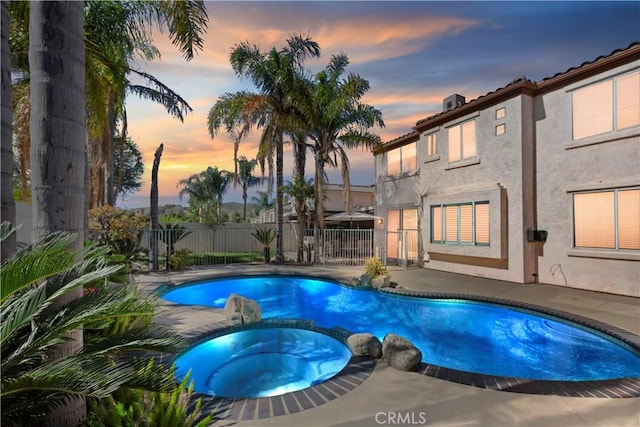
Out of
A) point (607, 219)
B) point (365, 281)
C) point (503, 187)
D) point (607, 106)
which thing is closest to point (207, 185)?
point (365, 281)

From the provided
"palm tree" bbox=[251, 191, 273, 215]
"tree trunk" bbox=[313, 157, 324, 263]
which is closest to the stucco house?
"tree trunk" bbox=[313, 157, 324, 263]

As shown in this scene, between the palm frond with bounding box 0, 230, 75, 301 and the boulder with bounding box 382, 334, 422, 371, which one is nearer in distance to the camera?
the palm frond with bounding box 0, 230, 75, 301

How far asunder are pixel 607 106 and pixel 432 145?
20.5 feet

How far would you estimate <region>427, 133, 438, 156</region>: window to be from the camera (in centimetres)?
1419

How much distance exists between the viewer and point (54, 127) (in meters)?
2.62

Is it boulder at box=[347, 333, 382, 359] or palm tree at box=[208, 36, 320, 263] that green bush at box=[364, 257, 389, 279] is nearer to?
boulder at box=[347, 333, 382, 359]

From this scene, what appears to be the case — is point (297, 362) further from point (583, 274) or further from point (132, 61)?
point (132, 61)

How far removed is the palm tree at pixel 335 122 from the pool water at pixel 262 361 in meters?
9.71

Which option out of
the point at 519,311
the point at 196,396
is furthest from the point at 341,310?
the point at 196,396

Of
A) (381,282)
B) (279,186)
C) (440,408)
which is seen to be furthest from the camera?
(279,186)

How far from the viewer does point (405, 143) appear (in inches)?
647

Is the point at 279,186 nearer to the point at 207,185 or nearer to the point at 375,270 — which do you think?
the point at 375,270

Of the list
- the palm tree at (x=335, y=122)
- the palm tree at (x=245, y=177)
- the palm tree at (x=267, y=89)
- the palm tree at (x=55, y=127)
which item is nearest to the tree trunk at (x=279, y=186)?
the palm tree at (x=267, y=89)

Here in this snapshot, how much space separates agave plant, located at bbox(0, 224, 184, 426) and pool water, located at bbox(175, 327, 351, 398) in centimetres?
292
